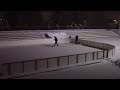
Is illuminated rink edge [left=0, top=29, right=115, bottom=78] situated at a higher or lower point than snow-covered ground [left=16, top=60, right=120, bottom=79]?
higher

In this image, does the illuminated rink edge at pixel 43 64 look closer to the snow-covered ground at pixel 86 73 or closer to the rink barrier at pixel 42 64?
the rink barrier at pixel 42 64

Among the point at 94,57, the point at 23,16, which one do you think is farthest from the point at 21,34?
the point at 94,57

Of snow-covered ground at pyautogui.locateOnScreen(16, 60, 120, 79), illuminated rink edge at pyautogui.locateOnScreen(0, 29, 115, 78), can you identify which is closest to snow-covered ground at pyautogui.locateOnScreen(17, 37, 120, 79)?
snow-covered ground at pyautogui.locateOnScreen(16, 60, 120, 79)

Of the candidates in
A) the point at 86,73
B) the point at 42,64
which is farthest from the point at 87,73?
the point at 42,64

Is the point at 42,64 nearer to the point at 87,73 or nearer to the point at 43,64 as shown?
the point at 43,64

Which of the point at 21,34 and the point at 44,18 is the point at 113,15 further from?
the point at 21,34

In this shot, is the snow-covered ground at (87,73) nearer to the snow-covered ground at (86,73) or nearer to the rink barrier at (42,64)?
the snow-covered ground at (86,73)

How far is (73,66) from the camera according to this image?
6.36m

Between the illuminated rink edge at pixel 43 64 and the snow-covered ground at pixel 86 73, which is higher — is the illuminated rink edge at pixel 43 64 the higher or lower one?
the higher one

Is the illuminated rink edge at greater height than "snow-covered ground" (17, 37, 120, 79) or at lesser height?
greater

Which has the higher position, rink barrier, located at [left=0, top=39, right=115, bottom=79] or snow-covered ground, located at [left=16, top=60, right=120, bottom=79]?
rink barrier, located at [left=0, top=39, right=115, bottom=79]

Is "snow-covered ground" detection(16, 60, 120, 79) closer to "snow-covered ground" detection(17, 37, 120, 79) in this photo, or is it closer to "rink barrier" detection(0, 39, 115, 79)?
"snow-covered ground" detection(17, 37, 120, 79)

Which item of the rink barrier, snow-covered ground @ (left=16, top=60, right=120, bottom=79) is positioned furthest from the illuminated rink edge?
snow-covered ground @ (left=16, top=60, right=120, bottom=79)

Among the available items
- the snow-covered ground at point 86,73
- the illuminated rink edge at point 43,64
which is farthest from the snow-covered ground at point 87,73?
the illuminated rink edge at point 43,64
